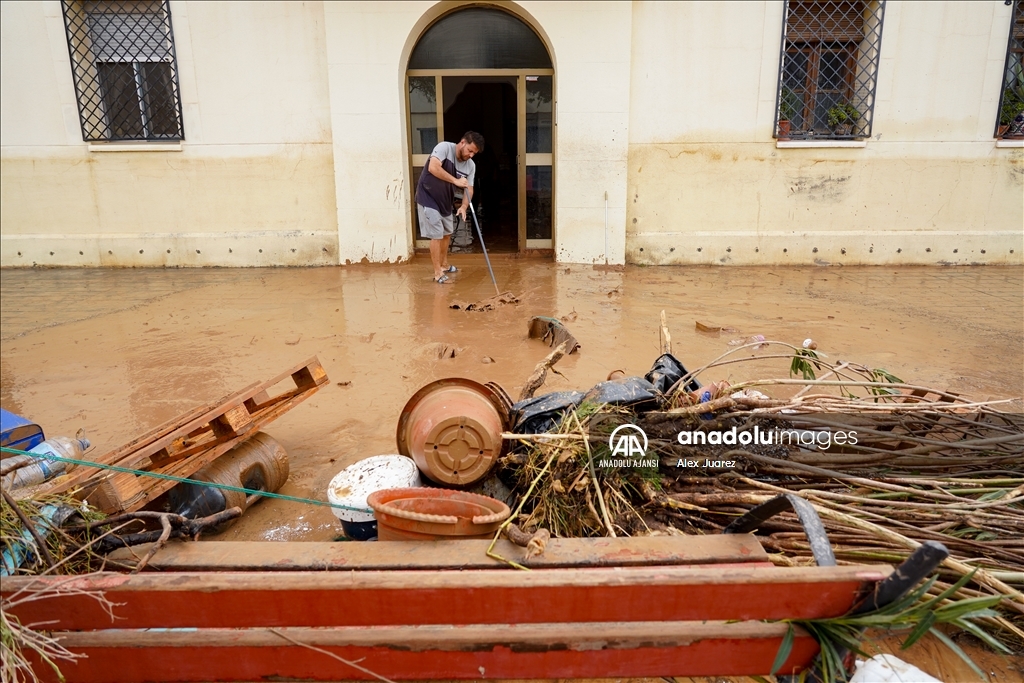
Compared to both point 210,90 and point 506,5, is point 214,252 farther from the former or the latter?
point 506,5

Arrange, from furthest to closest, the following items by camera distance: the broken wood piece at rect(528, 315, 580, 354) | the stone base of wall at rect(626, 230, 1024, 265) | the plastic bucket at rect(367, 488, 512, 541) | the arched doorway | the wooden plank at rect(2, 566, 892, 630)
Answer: the arched doorway, the stone base of wall at rect(626, 230, 1024, 265), the broken wood piece at rect(528, 315, 580, 354), the plastic bucket at rect(367, 488, 512, 541), the wooden plank at rect(2, 566, 892, 630)

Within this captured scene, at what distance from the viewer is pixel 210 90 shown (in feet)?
28.1

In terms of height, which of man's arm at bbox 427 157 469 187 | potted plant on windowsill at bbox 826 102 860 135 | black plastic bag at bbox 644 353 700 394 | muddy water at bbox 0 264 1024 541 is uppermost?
potted plant on windowsill at bbox 826 102 860 135

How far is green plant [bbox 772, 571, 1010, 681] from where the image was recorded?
169 cm

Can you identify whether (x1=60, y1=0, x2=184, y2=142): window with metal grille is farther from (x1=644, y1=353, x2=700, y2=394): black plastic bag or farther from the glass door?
(x1=644, y1=353, x2=700, y2=394): black plastic bag

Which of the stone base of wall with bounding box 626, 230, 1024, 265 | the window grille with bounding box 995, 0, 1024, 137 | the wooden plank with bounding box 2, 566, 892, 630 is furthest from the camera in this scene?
the stone base of wall with bounding box 626, 230, 1024, 265

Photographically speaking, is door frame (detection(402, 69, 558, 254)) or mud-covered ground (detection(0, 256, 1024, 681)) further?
door frame (detection(402, 69, 558, 254))

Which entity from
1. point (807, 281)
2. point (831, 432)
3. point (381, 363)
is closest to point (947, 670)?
point (831, 432)

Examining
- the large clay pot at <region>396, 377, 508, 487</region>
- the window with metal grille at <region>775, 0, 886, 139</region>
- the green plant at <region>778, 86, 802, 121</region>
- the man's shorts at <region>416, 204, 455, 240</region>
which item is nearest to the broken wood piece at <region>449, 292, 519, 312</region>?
the man's shorts at <region>416, 204, 455, 240</region>

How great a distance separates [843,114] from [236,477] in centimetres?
832

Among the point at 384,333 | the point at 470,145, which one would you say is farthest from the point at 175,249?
the point at 384,333

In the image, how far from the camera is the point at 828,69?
853cm

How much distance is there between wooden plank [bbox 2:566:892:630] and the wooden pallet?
66cm

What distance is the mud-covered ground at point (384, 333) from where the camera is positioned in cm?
443
